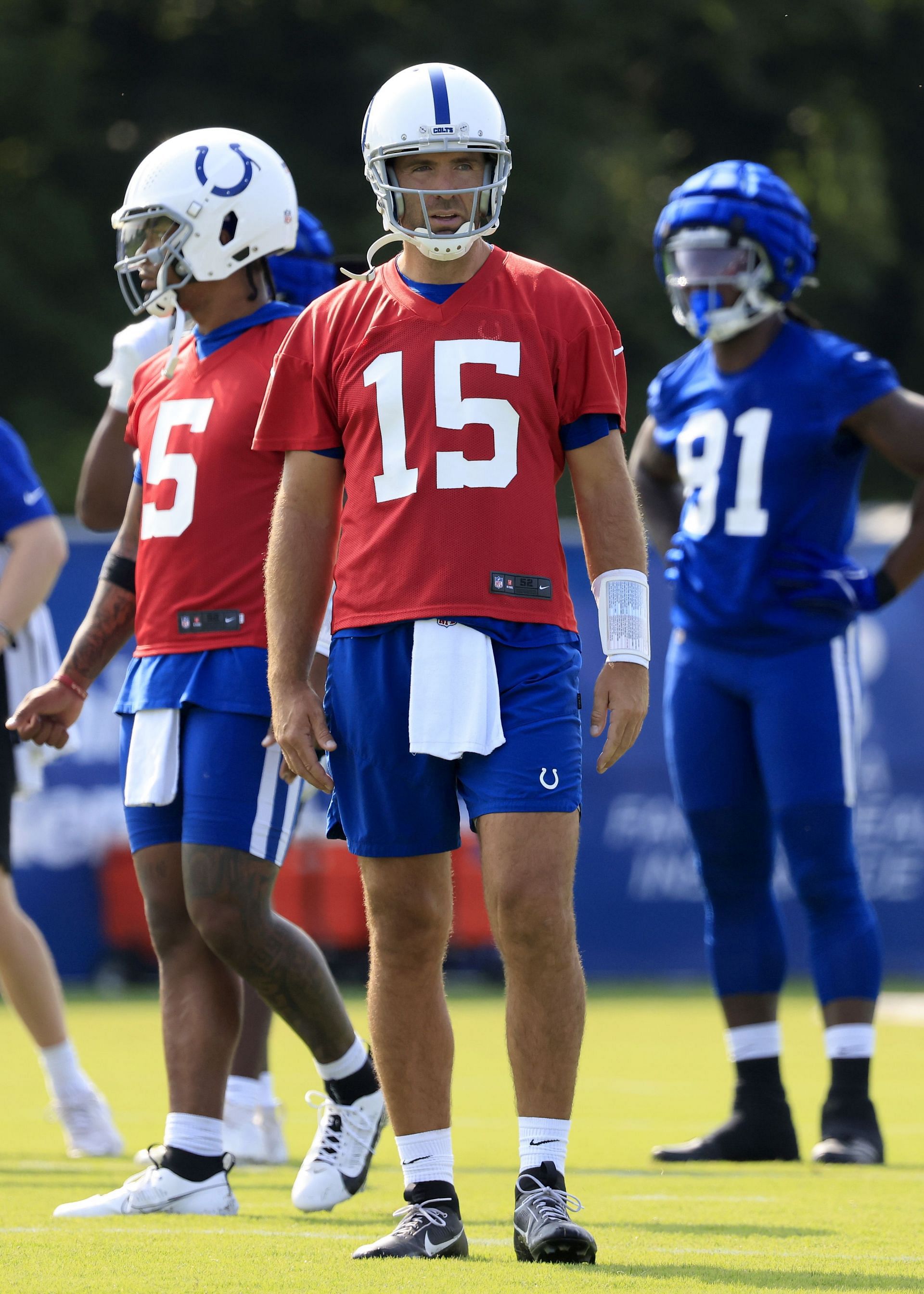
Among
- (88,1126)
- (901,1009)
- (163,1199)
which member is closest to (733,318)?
(88,1126)

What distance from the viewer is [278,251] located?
17.4 ft

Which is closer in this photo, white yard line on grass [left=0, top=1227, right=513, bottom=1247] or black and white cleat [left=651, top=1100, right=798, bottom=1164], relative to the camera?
white yard line on grass [left=0, top=1227, right=513, bottom=1247]

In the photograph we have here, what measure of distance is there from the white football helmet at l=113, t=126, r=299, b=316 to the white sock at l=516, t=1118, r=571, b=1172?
7.08ft

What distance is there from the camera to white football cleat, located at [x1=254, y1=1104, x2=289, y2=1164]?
5852mm

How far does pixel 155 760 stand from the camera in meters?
4.80

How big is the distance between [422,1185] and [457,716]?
2.88ft

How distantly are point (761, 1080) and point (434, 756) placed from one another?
7.99 ft

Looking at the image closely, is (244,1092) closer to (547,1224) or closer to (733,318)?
(547,1224)

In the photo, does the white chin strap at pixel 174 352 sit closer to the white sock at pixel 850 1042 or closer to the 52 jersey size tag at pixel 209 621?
the 52 jersey size tag at pixel 209 621

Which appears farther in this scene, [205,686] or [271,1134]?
[271,1134]

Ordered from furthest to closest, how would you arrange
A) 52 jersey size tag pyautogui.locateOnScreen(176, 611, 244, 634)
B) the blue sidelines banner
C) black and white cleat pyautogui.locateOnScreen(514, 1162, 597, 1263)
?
the blue sidelines banner < 52 jersey size tag pyautogui.locateOnScreen(176, 611, 244, 634) < black and white cleat pyautogui.locateOnScreen(514, 1162, 597, 1263)

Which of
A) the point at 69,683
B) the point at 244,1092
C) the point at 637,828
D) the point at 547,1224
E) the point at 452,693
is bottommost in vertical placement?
the point at 547,1224

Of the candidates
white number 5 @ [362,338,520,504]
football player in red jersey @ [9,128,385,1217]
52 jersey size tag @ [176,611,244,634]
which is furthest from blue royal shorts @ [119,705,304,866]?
white number 5 @ [362,338,520,504]

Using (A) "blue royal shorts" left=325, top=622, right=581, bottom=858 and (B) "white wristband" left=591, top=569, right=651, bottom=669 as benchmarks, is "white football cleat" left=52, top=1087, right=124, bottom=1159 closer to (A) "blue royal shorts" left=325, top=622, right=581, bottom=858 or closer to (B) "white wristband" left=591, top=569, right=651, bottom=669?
(A) "blue royal shorts" left=325, top=622, right=581, bottom=858
